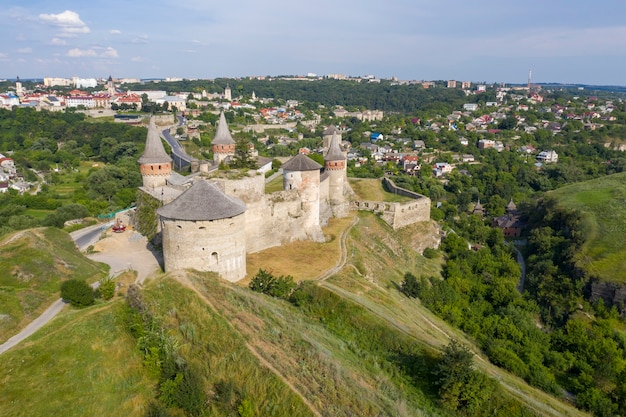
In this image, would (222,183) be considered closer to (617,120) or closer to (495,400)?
(495,400)

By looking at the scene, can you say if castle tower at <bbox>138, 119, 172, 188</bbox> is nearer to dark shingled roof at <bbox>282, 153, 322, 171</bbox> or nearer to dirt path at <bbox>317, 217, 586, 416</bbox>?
dark shingled roof at <bbox>282, 153, 322, 171</bbox>

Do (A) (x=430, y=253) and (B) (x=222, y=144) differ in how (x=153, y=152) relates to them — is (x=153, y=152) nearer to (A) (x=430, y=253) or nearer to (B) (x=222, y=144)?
(B) (x=222, y=144)

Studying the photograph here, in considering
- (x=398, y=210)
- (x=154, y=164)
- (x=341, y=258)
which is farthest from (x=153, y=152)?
(x=398, y=210)

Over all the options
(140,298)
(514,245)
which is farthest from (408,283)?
(514,245)

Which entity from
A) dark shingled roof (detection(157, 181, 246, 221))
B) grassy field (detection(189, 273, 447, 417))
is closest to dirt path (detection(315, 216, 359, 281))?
grassy field (detection(189, 273, 447, 417))

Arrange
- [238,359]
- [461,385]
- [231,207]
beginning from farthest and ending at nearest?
1. [231,207]
2. [461,385]
3. [238,359]
